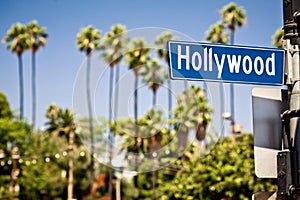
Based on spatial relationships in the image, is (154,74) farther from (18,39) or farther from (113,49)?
(18,39)

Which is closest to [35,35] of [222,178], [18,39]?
[18,39]

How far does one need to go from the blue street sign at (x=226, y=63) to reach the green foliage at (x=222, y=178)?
20.1 m

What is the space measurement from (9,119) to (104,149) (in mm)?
52225

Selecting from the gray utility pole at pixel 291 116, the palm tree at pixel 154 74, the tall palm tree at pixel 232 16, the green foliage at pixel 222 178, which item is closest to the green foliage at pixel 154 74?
the palm tree at pixel 154 74

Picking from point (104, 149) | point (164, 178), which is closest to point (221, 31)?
point (164, 178)

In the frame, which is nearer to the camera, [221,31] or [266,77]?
[266,77]

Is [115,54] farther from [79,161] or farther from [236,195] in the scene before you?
[79,161]

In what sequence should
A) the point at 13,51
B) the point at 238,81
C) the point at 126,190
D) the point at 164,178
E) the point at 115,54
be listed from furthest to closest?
Answer: the point at 13,51 < the point at 126,190 < the point at 164,178 < the point at 115,54 < the point at 238,81

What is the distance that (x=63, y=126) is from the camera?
59.6 meters

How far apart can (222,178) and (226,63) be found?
2222 cm

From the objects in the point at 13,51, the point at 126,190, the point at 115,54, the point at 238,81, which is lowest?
the point at 126,190

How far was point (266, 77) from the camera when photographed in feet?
13.7

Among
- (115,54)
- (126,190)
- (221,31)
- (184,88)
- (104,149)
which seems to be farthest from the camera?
(126,190)

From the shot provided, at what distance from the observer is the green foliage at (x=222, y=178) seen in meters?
25.5
